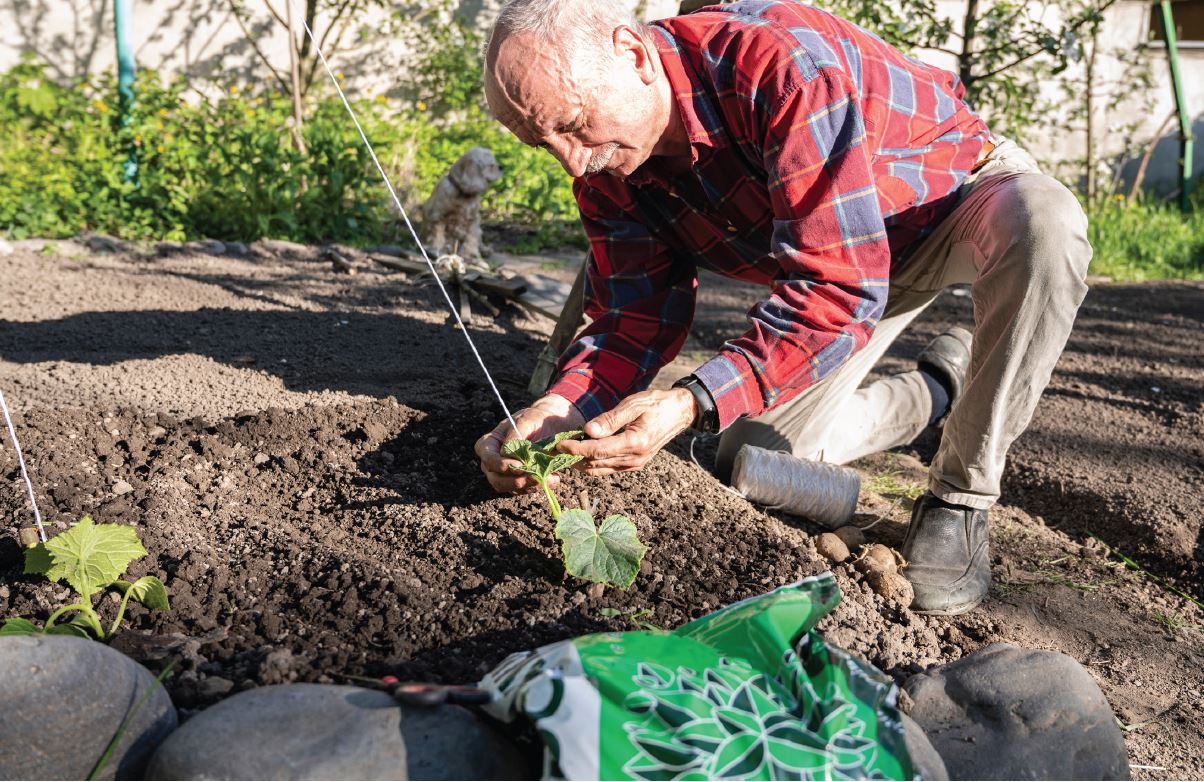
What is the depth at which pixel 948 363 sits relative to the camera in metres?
3.24

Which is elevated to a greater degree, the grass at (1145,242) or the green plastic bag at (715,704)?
the green plastic bag at (715,704)

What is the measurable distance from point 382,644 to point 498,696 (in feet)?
1.38

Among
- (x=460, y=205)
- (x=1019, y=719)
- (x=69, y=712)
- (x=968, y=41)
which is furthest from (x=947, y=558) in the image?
(x=968, y=41)

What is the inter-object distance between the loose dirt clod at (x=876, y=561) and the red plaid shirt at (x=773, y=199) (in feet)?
1.44

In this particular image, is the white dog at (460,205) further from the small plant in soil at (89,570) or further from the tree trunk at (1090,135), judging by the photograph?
the tree trunk at (1090,135)

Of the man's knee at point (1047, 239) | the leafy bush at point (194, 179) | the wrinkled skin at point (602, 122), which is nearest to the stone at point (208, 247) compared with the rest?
the leafy bush at point (194, 179)

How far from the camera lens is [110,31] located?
290 inches

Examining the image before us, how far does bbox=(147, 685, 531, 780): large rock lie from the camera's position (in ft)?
4.16

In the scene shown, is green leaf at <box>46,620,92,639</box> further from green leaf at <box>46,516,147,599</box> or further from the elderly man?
the elderly man

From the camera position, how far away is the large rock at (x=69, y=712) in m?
1.33

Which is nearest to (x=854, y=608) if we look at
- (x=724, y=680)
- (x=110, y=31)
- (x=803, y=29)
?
(x=724, y=680)

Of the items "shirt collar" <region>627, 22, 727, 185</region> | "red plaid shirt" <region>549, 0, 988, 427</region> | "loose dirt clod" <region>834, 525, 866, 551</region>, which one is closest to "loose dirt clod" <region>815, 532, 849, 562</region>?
"loose dirt clod" <region>834, 525, 866, 551</region>

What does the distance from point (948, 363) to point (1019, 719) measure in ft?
5.74

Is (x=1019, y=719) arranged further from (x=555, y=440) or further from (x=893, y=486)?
(x=893, y=486)
